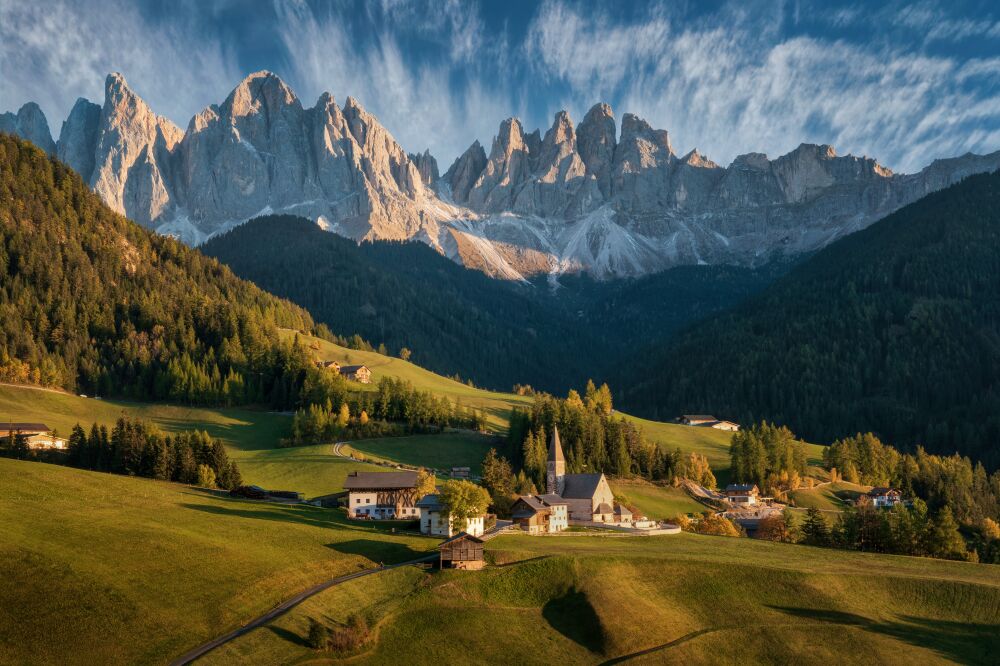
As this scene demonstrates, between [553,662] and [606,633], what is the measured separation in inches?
218

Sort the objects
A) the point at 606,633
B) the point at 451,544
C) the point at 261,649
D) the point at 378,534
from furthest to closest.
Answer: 1. the point at 378,534
2. the point at 451,544
3. the point at 606,633
4. the point at 261,649

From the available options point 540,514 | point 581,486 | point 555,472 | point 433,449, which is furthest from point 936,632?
point 433,449

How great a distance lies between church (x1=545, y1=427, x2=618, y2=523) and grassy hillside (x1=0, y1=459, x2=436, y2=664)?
3256 cm

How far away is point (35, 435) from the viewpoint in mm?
109625

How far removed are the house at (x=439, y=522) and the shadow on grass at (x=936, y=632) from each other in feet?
100

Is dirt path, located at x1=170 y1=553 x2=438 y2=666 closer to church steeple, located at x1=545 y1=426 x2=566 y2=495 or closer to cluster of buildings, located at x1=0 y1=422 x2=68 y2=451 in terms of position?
church steeple, located at x1=545 y1=426 x2=566 y2=495

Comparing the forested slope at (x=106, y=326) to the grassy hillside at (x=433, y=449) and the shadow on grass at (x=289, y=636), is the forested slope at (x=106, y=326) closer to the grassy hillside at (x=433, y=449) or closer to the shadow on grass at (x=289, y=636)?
the grassy hillside at (x=433, y=449)

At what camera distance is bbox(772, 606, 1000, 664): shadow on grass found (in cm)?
6031

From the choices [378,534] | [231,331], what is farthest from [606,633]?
[231,331]

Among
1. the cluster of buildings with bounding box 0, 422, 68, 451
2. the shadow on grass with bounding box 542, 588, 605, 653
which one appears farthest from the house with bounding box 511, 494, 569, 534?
the cluster of buildings with bounding box 0, 422, 68, 451

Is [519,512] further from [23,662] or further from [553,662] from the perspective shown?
[23,662]

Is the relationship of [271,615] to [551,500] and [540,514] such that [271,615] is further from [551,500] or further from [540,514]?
[551,500]

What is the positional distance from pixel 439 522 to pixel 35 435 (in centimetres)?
6282

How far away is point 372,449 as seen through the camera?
137 meters
